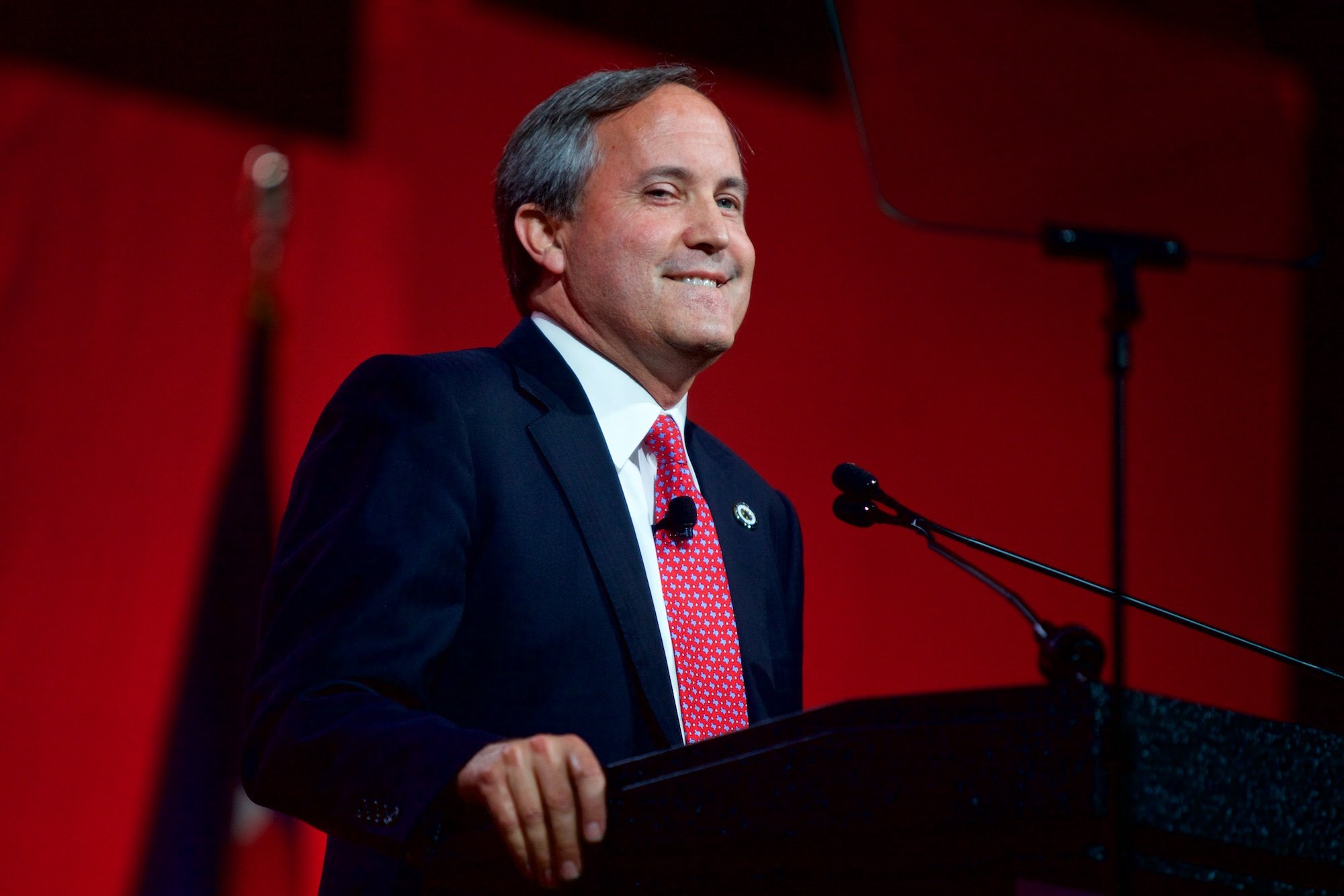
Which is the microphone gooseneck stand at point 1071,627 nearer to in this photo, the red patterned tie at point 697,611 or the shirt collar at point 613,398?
the red patterned tie at point 697,611

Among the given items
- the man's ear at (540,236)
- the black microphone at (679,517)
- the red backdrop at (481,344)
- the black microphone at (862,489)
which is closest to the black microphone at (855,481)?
the black microphone at (862,489)

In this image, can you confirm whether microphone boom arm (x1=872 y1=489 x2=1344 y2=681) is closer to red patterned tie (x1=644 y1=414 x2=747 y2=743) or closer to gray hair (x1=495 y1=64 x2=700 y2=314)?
red patterned tie (x1=644 y1=414 x2=747 y2=743)

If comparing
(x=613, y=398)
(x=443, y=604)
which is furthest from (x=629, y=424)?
(x=443, y=604)

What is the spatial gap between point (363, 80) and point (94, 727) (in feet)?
4.03

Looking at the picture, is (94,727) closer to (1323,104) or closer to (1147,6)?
(1147,6)

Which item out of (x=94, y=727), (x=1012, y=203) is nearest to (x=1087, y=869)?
(x=1012, y=203)

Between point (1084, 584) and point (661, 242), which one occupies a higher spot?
point (661, 242)

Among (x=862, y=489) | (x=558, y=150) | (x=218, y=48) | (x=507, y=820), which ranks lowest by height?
(x=507, y=820)

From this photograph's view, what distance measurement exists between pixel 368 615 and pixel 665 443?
58 centimetres

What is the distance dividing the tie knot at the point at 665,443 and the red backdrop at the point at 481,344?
0.81 m

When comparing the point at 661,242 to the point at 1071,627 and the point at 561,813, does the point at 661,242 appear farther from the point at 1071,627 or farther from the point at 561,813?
the point at 561,813

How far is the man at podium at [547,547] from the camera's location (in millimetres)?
1117

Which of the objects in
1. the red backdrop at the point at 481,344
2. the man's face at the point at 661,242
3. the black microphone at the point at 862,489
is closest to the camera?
the black microphone at the point at 862,489

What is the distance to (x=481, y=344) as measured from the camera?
8.29 ft
